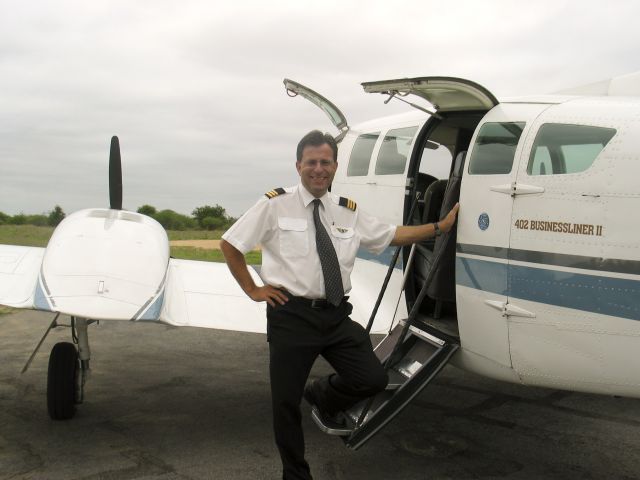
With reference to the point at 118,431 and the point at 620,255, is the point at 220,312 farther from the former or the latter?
the point at 620,255

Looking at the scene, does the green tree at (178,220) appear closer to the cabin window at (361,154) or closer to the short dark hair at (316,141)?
the cabin window at (361,154)

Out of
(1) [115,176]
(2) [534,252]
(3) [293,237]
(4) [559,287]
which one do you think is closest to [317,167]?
(3) [293,237]

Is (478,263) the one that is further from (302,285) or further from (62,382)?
(62,382)

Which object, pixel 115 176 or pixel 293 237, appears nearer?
pixel 293 237

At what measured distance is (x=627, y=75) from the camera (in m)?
5.29

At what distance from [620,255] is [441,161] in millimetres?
2684

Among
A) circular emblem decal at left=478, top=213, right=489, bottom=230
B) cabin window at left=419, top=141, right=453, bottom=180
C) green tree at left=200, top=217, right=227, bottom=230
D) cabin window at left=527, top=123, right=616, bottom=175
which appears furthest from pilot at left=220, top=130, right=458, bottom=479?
green tree at left=200, top=217, right=227, bottom=230

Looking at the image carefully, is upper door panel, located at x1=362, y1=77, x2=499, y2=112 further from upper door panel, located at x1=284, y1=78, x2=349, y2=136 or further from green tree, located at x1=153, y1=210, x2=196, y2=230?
green tree, located at x1=153, y1=210, x2=196, y2=230

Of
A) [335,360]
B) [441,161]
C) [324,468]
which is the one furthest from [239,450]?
[441,161]

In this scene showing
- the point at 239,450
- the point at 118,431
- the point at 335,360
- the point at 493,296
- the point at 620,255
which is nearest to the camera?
the point at 620,255

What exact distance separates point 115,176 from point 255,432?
12.4 ft

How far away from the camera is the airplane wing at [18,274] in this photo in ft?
18.8

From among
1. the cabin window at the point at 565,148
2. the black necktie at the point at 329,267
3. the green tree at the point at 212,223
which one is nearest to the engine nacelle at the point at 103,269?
the black necktie at the point at 329,267

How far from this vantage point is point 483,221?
467cm
